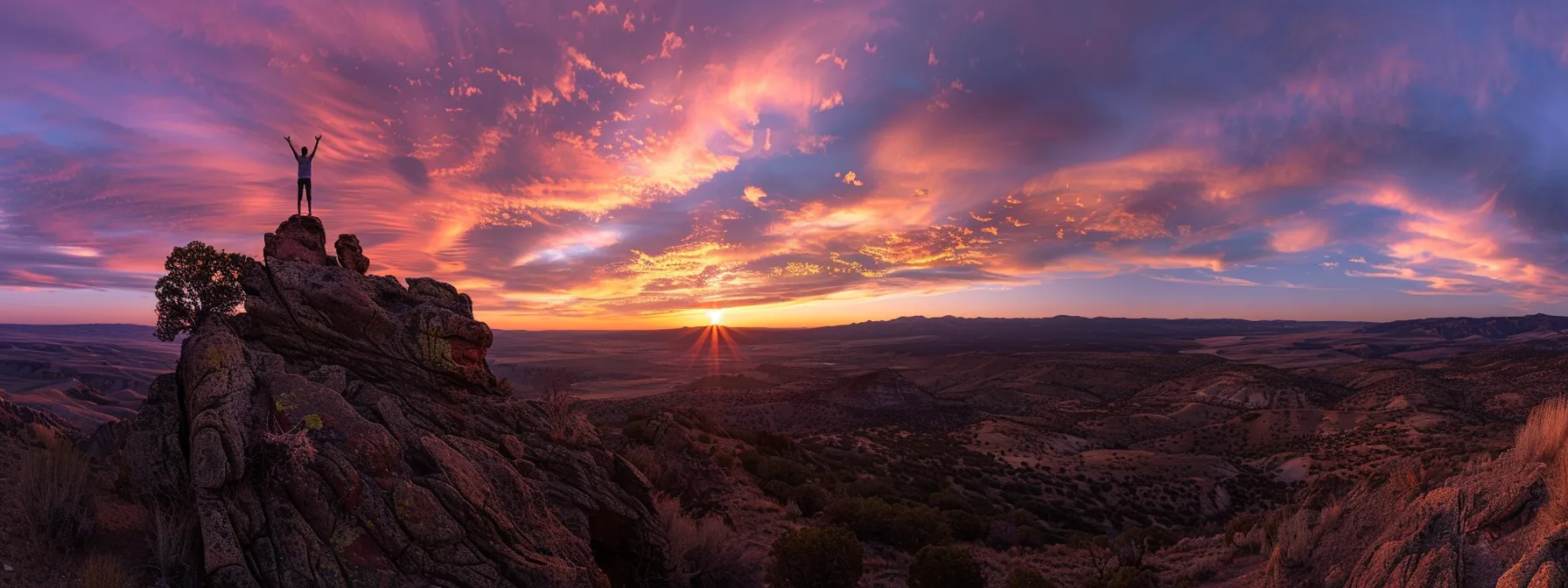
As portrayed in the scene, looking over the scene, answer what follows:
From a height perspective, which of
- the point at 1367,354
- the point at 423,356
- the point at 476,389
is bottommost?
the point at 1367,354

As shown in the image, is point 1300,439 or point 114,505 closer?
point 114,505

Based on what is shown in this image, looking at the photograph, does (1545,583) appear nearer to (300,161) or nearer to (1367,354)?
(300,161)

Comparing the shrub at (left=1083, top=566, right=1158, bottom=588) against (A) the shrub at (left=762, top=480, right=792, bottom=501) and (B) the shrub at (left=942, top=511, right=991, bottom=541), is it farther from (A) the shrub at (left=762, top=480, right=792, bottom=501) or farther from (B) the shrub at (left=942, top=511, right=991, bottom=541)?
(A) the shrub at (left=762, top=480, right=792, bottom=501)

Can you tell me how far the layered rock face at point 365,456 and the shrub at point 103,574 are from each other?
975 mm

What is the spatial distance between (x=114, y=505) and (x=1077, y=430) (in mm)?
74866

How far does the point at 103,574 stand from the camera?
23.1 feet

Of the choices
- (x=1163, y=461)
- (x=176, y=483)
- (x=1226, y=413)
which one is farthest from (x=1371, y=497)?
(x=1226, y=413)

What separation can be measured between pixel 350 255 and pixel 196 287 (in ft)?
10.2

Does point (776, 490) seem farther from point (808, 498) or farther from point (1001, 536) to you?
point (1001, 536)

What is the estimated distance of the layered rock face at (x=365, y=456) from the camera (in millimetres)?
7852

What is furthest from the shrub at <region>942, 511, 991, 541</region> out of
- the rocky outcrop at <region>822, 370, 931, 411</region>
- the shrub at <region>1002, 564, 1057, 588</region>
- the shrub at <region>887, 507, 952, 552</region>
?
the rocky outcrop at <region>822, 370, 931, 411</region>

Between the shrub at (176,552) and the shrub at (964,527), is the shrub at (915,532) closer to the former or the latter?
the shrub at (964,527)

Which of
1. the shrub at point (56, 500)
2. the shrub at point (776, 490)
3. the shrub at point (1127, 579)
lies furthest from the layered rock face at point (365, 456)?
the shrub at point (776, 490)

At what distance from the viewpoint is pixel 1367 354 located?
190 meters
